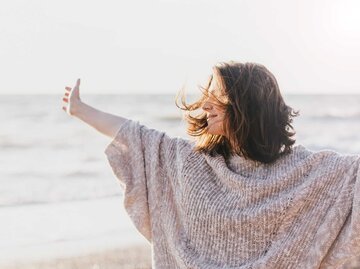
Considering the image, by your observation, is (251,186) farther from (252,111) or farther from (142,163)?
(142,163)

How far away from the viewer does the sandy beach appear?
4.89 metres

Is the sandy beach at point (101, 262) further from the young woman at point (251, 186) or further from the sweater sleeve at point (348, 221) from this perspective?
the sweater sleeve at point (348, 221)

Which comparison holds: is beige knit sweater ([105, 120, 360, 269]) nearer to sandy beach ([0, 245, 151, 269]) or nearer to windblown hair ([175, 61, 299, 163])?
windblown hair ([175, 61, 299, 163])

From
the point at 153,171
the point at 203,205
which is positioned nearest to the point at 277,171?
the point at 203,205

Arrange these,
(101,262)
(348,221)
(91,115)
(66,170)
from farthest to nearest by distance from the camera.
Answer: (66,170), (101,262), (91,115), (348,221)

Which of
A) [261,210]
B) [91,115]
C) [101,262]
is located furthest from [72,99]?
[101,262]

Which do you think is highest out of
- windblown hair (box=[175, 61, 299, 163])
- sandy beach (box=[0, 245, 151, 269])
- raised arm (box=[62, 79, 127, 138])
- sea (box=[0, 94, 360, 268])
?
windblown hair (box=[175, 61, 299, 163])

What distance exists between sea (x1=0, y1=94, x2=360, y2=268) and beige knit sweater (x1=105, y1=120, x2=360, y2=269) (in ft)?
1.50

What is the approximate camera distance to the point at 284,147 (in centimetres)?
278

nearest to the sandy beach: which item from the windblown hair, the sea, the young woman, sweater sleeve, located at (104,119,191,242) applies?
the sea

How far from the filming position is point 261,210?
2666 mm

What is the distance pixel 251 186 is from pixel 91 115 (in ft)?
2.24

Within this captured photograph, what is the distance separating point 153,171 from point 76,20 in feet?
62.3

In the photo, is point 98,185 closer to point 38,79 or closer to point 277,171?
point 277,171
